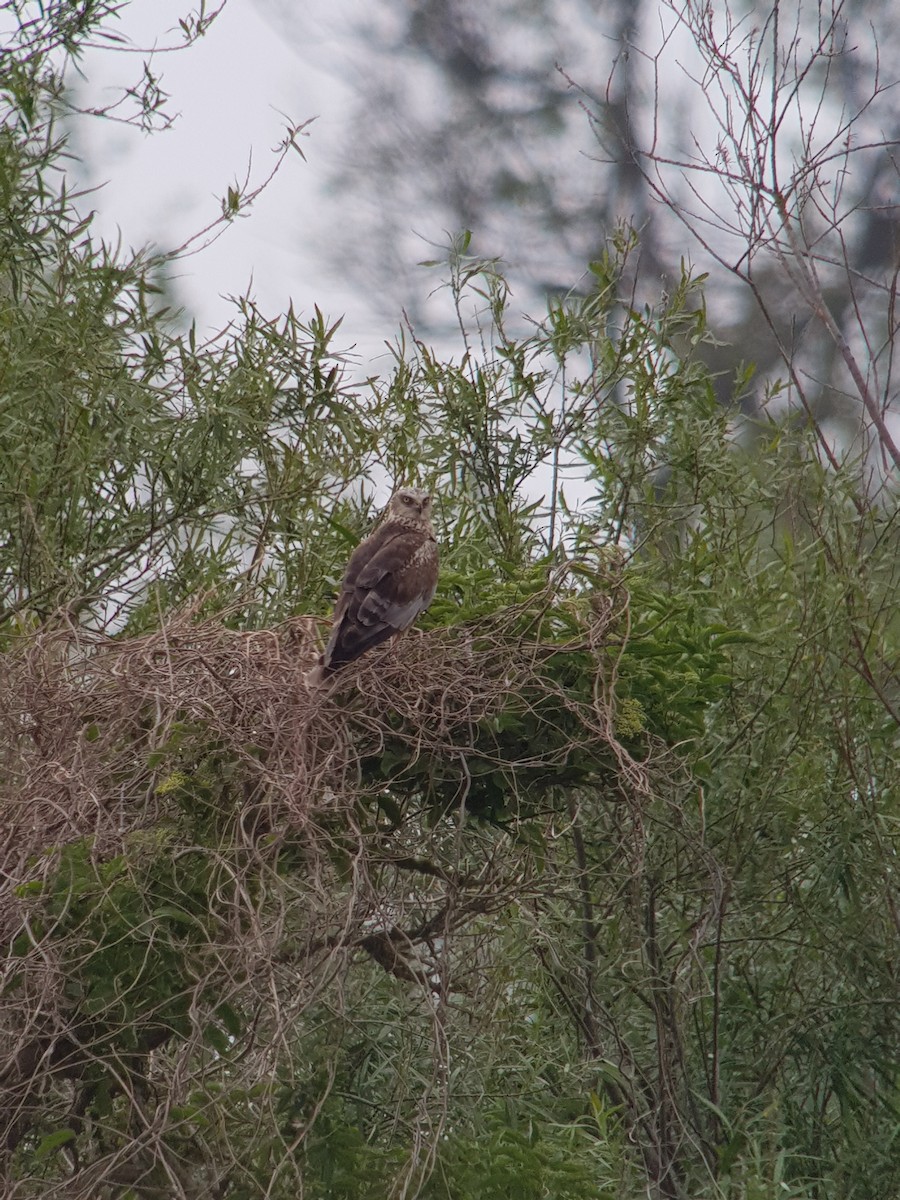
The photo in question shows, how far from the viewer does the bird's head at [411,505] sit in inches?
108

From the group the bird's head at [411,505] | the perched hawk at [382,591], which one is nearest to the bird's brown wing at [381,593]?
the perched hawk at [382,591]

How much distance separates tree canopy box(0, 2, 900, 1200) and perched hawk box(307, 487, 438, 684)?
44mm

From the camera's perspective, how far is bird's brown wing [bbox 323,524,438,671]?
6.93 ft

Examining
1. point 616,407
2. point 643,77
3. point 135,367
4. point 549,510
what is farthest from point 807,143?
point 643,77

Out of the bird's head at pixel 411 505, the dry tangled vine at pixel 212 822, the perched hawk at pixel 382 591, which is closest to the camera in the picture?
the dry tangled vine at pixel 212 822

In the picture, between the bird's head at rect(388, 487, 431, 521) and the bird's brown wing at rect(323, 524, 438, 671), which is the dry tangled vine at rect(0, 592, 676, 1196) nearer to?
the bird's brown wing at rect(323, 524, 438, 671)

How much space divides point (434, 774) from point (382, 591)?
0.30 metres

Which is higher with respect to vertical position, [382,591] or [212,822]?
[382,591]

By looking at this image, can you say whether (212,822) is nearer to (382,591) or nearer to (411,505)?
(382,591)

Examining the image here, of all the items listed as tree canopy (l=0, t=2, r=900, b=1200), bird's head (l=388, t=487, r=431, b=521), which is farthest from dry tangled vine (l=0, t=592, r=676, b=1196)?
bird's head (l=388, t=487, r=431, b=521)

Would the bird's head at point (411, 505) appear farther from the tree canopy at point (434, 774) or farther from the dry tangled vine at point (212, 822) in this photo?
the dry tangled vine at point (212, 822)

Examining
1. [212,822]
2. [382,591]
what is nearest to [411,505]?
[382,591]

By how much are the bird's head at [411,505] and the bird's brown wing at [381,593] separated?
0.74 ft

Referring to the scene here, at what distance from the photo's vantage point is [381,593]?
6.93ft
